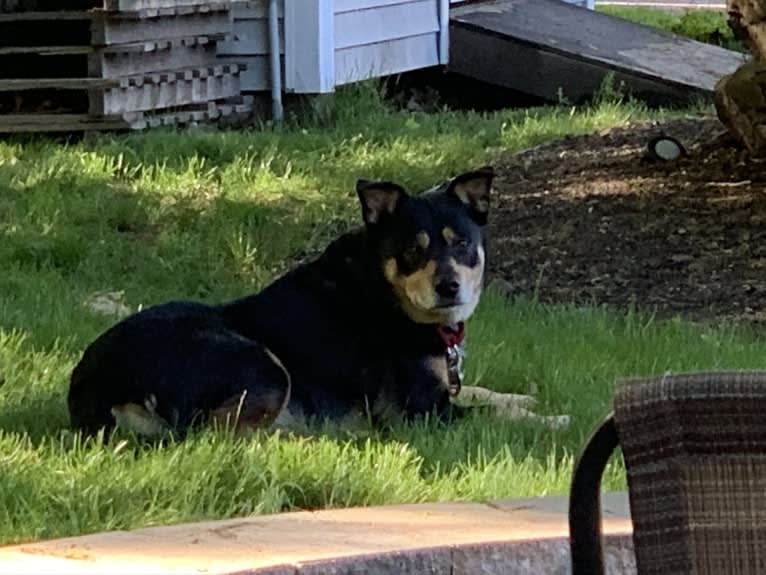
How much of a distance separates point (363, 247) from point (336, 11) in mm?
7537

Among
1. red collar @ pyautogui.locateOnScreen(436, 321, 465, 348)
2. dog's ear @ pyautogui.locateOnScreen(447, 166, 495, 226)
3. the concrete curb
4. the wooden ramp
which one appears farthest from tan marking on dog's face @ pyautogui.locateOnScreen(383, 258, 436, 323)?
the wooden ramp

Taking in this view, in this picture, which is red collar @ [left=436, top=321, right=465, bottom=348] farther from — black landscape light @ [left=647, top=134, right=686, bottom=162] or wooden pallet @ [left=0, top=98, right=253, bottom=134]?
wooden pallet @ [left=0, top=98, right=253, bottom=134]

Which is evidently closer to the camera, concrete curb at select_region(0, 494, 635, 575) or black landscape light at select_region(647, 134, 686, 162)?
concrete curb at select_region(0, 494, 635, 575)

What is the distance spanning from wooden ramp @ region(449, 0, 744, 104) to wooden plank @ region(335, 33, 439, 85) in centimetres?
34

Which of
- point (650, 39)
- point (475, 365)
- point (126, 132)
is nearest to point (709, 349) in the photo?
point (475, 365)

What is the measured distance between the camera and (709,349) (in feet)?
19.0

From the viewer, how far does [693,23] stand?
63.8ft

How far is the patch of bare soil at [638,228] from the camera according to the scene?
7.14 m

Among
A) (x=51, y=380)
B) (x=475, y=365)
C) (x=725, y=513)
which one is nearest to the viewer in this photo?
(x=725, y=513)

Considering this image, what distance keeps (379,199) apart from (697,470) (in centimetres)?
335

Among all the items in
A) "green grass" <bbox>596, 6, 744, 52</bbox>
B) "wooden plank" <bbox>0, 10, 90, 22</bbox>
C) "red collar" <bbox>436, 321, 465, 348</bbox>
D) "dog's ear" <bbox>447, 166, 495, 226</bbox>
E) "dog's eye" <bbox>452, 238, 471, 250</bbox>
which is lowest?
"green grass" <bbox>596, 6, 744, 52</bbox>

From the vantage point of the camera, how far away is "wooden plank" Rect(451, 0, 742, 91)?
520 inches

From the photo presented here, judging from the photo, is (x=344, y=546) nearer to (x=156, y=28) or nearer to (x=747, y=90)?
(x=747, y=90)

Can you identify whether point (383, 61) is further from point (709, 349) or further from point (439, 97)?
point (709, 349)
